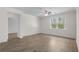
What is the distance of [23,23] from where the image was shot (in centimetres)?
510

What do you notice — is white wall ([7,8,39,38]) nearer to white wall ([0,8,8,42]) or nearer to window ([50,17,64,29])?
white wall ([0,8,8,42])

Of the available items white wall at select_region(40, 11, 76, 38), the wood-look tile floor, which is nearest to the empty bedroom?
white wall at select_region(40, 11, 76, 38)

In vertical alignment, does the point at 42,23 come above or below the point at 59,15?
below

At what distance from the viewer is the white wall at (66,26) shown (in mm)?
4095

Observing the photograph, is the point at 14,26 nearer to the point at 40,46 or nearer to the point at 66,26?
the point at 40,46

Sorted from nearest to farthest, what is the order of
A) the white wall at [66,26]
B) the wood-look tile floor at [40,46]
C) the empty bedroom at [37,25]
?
the wood-look tile floor at [40,46]
the empty bedroom at [37,25]
the white wall at [66,26]

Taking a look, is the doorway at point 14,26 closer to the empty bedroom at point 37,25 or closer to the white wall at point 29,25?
the empty bedroom at point 37,25

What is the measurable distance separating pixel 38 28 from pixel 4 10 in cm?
401

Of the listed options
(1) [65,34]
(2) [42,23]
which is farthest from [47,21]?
(1) [65,34]

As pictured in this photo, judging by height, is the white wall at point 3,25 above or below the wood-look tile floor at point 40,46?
above

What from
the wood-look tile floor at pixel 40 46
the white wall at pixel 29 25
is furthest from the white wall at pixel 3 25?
the white wall at pixel 29 25
